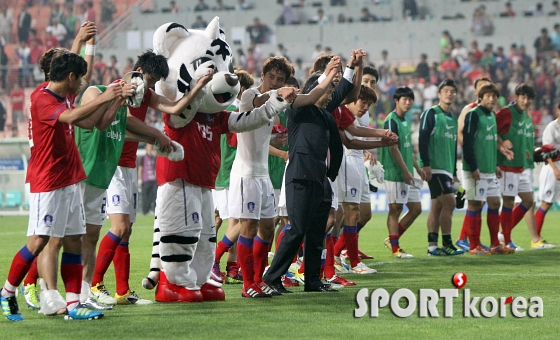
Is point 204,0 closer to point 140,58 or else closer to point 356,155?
point 356,155

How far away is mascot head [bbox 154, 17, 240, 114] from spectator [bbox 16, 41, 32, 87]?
2164 cm

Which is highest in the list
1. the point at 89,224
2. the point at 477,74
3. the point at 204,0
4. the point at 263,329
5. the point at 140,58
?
the point at 204,0

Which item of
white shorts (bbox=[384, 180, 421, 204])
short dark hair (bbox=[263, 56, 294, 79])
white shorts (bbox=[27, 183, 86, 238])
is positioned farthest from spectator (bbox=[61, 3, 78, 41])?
white shorts (bbox=[27, 183, 86, 238])

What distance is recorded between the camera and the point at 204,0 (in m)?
31.6

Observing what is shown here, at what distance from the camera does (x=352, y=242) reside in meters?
10.1

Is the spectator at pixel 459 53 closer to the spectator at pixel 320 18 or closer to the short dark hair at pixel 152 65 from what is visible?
the spectator at pixel 320 18

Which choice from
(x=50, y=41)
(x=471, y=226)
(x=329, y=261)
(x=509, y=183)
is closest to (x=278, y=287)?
→ (x=329, y=261)

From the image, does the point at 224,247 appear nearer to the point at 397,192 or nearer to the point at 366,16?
the point at 397,192

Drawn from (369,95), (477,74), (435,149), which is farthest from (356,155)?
(477,74)

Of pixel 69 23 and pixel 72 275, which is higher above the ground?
pixel 69 23

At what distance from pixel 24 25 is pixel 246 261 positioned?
83.2ft

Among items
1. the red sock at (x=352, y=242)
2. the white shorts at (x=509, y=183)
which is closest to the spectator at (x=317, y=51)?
the white shorts at (x=509, y=183)

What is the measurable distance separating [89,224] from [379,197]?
14749mm

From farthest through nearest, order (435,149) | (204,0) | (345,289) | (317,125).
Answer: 1. (204,0)
2. (435,149)
3. (345,289)
4. (317,125)
